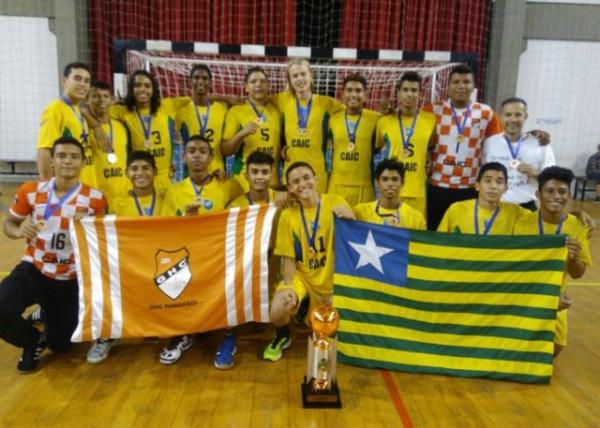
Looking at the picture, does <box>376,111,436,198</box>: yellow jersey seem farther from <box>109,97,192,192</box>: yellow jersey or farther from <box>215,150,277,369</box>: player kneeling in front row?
<box>109,97,192,192</box>: yellow jersey

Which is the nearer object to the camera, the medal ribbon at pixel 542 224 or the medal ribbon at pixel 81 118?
the medal ribbon at pixel 542 224

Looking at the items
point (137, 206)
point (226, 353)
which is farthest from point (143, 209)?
point (226, 353)

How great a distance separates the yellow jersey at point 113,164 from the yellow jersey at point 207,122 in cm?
61

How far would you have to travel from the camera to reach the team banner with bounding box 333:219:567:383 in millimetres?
2832

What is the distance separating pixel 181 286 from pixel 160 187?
138 centimetres

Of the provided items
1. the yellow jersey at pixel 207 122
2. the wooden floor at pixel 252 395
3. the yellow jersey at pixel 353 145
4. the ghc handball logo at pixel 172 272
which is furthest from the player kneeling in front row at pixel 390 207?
the yellow jersey at pixel 207 122

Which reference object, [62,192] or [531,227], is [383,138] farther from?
[62,192]

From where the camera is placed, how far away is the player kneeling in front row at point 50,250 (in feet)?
9.54

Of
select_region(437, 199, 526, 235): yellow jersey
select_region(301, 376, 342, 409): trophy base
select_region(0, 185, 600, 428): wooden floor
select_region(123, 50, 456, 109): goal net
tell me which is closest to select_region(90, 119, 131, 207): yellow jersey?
select_region(0, 185, 600, 428): wooden floor

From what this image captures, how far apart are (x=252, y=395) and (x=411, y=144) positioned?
227cm

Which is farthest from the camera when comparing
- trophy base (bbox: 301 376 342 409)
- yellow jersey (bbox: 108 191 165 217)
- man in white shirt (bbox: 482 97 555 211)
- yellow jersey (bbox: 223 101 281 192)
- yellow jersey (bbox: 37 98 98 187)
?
yellow jersey (bbox: 223 101 281 192)

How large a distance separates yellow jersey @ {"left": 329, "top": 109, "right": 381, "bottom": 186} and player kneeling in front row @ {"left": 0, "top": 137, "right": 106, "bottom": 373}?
75.9 inches

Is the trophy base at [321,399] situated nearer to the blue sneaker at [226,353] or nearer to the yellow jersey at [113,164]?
the blue sneaker at [226,353]

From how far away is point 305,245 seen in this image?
3.16 metres
